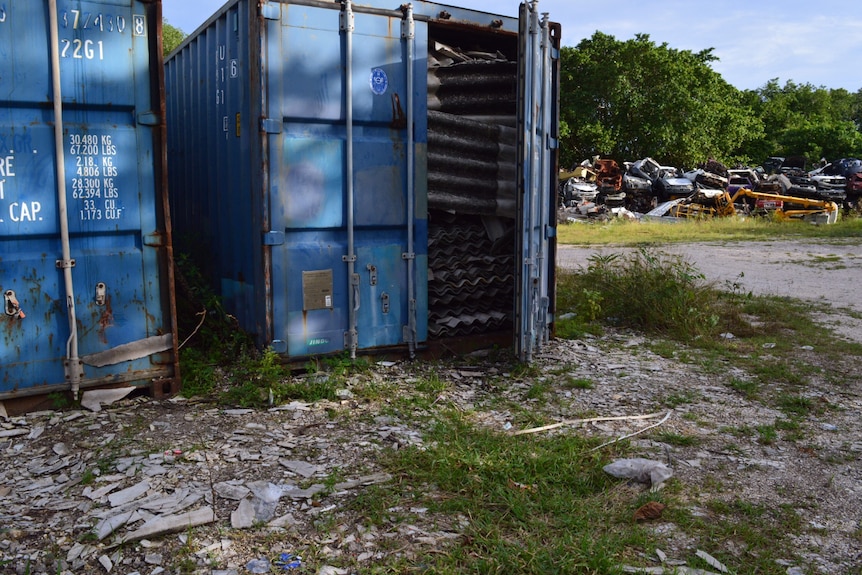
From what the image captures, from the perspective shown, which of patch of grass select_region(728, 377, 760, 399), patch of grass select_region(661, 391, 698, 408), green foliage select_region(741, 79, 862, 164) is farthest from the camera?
green foliage select_region(741, 79, 862, 164)

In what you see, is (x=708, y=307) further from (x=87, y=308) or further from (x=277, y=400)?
(x=87, y=308)

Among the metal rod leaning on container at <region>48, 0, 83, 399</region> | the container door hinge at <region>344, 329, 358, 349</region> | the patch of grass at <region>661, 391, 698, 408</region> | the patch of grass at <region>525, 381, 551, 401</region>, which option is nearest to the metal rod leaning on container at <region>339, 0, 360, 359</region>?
the container door hinge at <region>344, 329, 358, 349</region>

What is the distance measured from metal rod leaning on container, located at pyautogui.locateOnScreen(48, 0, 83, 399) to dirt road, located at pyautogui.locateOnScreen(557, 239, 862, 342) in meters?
6.76

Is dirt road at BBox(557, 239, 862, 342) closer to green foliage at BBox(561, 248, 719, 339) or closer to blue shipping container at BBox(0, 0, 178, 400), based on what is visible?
green foliage at BBox(561, 248, 719, 339)

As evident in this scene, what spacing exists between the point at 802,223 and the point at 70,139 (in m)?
19.6

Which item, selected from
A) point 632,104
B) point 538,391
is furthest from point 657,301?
point 632,104

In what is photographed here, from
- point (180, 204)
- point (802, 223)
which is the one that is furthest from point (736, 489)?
point (802, 223)

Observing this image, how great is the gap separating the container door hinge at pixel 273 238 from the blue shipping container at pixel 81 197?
2.21ft

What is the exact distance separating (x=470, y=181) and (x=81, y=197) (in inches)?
122

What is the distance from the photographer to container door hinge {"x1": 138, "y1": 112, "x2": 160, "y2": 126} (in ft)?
15.5

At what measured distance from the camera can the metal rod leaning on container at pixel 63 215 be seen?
4387 mm

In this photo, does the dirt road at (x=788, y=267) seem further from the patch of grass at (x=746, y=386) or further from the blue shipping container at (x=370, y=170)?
A: the blue shipping container at (x=370, y=170)

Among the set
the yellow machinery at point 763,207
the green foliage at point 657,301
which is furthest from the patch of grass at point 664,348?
the yellow machinery at point 763,207

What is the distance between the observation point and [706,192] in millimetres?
22344
